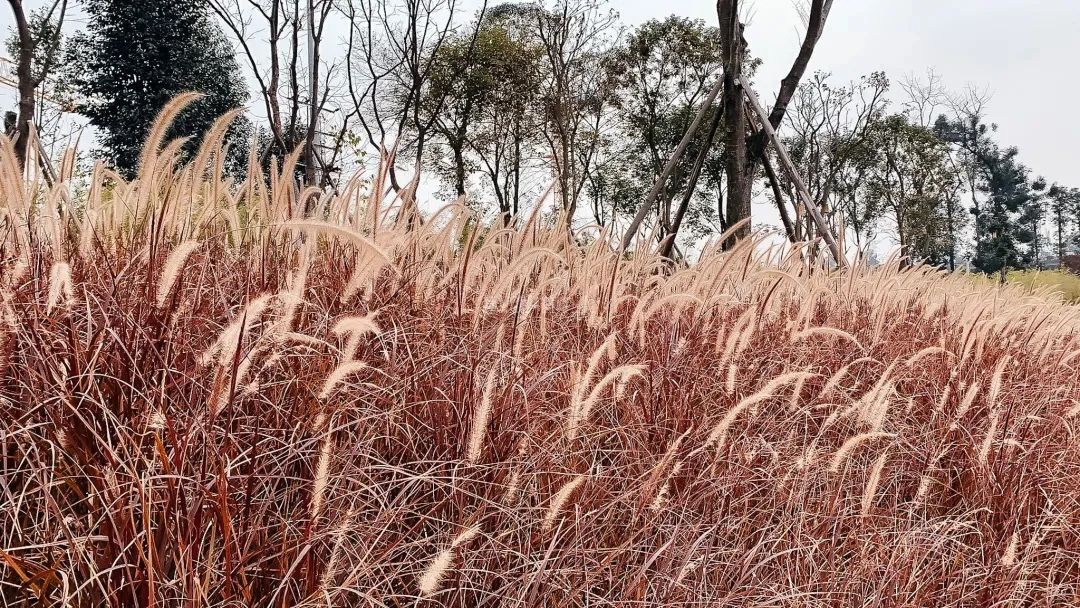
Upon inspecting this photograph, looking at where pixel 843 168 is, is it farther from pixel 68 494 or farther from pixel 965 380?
pixel 68 494

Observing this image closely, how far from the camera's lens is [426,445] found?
1460mm

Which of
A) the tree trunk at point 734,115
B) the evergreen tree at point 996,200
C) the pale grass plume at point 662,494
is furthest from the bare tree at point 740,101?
the evergreen tree at point 996,200

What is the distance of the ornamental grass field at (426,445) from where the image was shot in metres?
1.05

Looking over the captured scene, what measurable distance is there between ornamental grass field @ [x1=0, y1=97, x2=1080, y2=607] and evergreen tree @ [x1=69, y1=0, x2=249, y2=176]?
53.0ft

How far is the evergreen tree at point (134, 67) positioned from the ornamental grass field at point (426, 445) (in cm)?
1615

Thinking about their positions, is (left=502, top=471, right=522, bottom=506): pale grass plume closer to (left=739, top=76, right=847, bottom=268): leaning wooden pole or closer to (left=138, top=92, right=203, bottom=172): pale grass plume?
(left=138, top=92, right=203, bottom=172): pale grass plume

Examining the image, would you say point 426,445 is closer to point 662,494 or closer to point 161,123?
point 662,494

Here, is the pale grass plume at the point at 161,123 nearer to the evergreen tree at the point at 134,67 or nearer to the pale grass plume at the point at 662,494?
the pale grass plume at the point at 662,494

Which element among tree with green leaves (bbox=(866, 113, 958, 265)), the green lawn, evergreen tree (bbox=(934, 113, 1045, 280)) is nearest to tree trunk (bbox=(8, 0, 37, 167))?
the green lawn

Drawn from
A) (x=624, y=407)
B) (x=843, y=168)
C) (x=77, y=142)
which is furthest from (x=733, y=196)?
(x=843, y=168)

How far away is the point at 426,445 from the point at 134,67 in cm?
1811

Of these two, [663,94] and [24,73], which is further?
[663,94]

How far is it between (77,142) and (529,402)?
4.78ft

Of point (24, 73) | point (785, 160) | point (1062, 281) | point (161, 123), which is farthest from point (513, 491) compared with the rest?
point (1062, 281)
